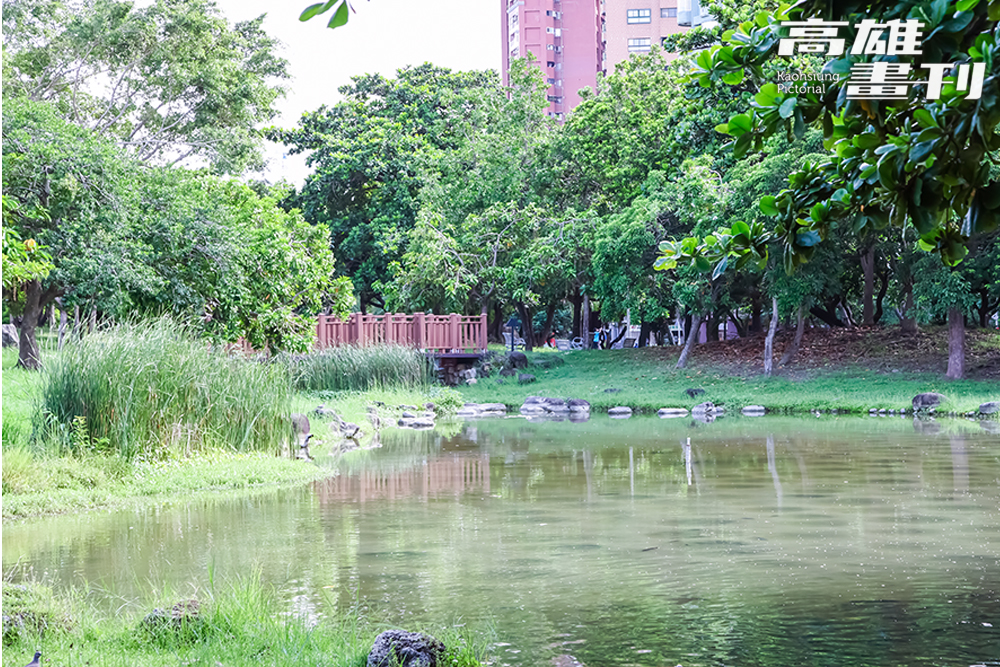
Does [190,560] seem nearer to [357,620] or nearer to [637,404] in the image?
[357,620]

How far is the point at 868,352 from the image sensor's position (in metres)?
23.3

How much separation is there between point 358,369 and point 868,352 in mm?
11490

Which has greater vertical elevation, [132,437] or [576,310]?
[576,310]

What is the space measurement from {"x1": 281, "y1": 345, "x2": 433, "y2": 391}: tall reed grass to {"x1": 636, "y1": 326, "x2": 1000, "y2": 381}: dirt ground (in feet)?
24.9

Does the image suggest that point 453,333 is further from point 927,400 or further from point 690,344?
point 927,400

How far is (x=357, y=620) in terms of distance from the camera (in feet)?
16.3

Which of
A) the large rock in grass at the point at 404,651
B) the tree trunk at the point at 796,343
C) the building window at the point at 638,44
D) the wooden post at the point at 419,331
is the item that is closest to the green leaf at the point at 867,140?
the large rock in grass at the point at 404,651

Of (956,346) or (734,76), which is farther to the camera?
(956,346)

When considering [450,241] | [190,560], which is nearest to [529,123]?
[450,241]

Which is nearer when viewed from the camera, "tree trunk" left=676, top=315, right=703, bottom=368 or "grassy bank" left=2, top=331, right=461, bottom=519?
"grassy bank" left=2, top=331, right=461, bottom=519

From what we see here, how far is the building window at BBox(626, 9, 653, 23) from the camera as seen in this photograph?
5762 cm

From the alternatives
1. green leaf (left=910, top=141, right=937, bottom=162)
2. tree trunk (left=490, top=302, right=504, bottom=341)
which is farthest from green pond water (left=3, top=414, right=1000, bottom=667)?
tree trunk (left=490, top=302, right=504, bottom=341)

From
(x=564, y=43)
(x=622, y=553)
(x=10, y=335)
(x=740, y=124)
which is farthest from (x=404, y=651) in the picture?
(x=564, y=43)

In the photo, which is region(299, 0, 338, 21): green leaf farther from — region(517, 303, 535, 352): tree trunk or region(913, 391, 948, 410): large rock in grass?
region(517, 303, 535, 352): tree trunk
